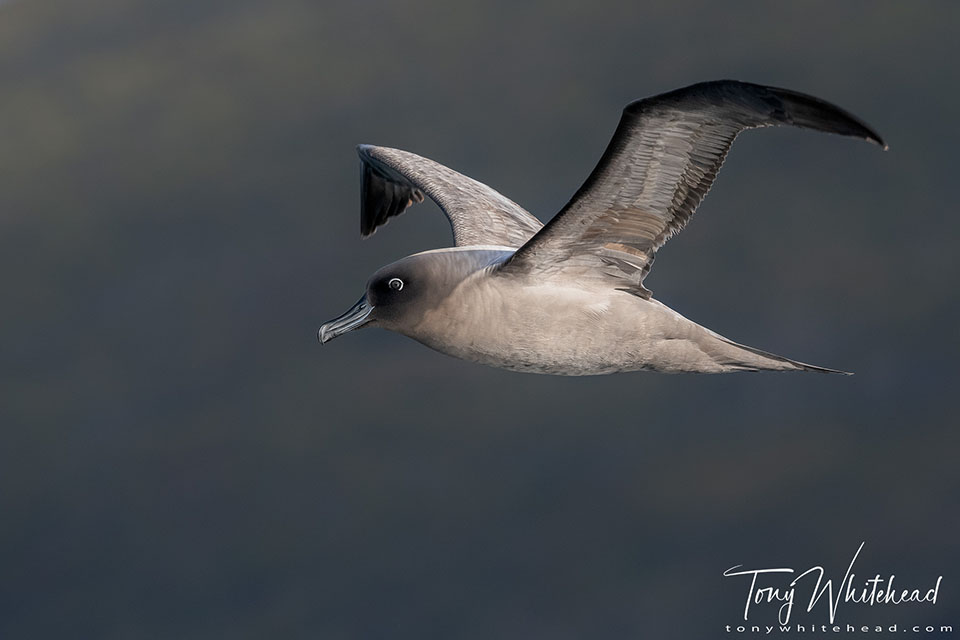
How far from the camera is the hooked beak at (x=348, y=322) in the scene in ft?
30.2

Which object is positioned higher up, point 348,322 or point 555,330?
point 555,330

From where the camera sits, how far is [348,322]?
9281 millimetres

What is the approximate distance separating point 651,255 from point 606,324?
570mm

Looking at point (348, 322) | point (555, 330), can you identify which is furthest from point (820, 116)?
point (348, 322)

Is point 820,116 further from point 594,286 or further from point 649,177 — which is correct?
point 594,286

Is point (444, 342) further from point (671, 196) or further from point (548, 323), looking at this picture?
point (671, 196)

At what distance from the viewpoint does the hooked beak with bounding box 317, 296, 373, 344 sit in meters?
9.22

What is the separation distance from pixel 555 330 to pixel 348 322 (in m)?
1.36

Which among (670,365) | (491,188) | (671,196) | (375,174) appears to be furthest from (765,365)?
(375,174)

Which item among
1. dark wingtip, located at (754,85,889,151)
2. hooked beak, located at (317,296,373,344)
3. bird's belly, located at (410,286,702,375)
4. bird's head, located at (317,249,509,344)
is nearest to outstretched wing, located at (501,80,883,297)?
dark wingtip, located at (754,85,889,151)

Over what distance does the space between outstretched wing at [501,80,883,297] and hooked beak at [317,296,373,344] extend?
3.09ft

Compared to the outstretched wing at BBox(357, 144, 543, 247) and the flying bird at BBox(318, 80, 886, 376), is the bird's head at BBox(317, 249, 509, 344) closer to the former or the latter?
the flying bird at BBox(318, 80, 886, 376)

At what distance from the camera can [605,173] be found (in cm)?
870

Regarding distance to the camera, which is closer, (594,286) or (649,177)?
(649,177)
